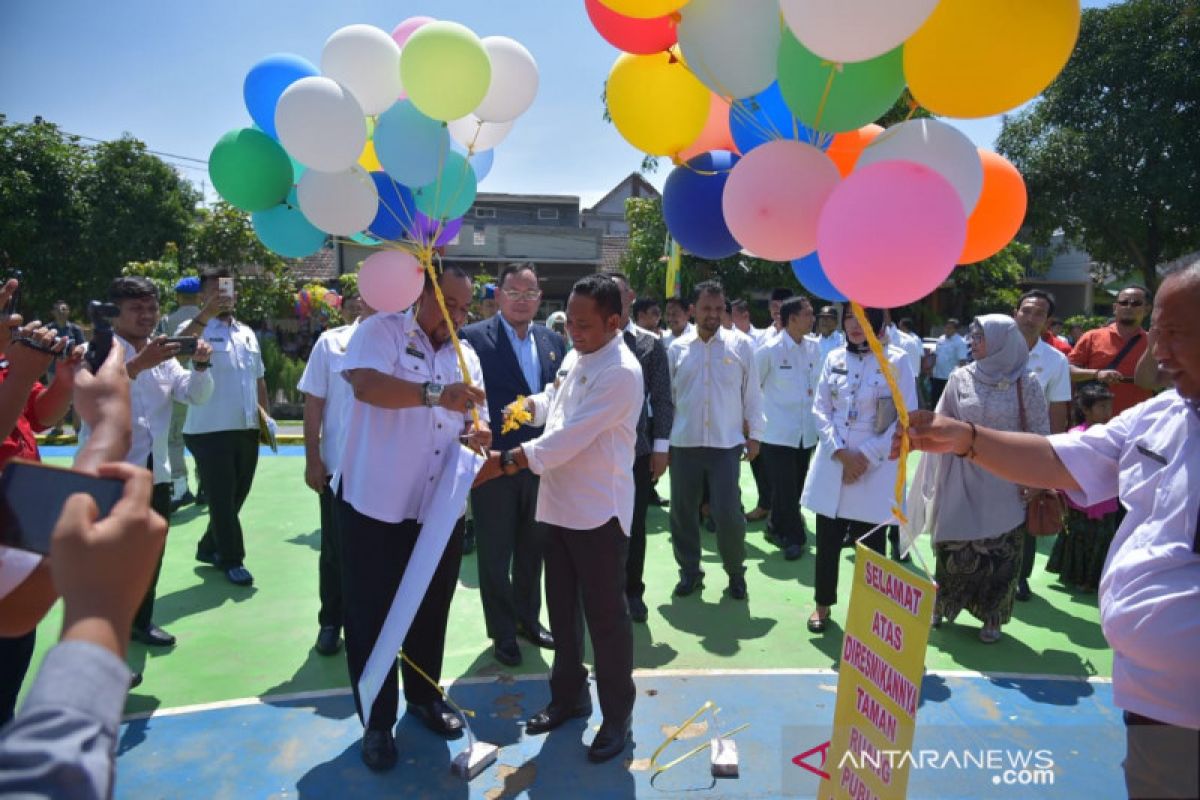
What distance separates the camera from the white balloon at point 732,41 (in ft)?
8.02

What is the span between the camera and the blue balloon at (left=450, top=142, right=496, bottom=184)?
363 cm

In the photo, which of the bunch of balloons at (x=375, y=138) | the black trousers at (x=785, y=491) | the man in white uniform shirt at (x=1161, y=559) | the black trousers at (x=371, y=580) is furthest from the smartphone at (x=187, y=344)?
the black trousers at (x=785, y=491)

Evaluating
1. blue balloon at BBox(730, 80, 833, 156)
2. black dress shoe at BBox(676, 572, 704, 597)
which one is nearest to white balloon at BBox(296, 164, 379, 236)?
blue balloon at BBox(730, 80, 833, 156)

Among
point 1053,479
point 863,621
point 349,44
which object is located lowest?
point 863,621

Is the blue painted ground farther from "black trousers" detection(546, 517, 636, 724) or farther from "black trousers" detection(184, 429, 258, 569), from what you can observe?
"black trousers" detection(184, 429, 258, 569)

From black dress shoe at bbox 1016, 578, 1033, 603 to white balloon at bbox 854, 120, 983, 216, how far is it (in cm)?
387

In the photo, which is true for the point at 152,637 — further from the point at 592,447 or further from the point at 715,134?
the point at 715,134

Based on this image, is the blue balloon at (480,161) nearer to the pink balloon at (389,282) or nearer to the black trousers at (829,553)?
the pink balloon at (389,282)

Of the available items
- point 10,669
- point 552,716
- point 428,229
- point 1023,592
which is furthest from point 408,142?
point 1023,592

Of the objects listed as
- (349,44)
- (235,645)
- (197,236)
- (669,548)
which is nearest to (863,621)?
(349,44)

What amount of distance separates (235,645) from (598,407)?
9.06 feet

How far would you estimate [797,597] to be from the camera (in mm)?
5141

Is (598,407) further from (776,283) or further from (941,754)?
(776,283)

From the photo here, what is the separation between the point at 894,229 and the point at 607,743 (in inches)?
93.4
